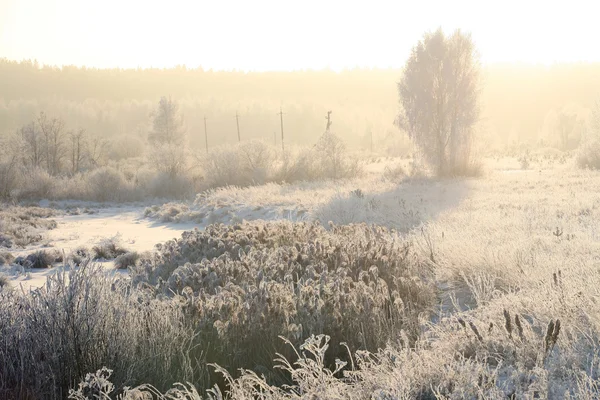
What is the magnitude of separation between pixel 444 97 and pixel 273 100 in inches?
4367

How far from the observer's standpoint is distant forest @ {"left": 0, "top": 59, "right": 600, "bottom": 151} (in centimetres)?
10369

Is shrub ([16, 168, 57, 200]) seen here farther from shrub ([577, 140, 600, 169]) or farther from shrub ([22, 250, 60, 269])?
shrub ([577, 140, 600, 169])

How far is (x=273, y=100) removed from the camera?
13875 centimetres

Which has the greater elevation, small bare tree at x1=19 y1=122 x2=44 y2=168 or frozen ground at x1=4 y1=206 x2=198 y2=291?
small bare tree at x1=19 y1=122 x2=44 y2=168

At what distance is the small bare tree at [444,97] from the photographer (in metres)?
30.3

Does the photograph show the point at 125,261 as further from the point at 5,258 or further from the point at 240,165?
the point at 240,165

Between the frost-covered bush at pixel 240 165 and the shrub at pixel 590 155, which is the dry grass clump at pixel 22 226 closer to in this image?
the frost-covered bush at pixel 240 165

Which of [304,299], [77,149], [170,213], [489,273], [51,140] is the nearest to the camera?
[304,299]

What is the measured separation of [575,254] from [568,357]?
4338 millimetres

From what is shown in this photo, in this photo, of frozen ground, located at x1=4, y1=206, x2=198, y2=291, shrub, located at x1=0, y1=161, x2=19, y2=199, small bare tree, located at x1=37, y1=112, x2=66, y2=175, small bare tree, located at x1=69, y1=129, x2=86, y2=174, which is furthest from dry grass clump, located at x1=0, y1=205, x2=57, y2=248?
small bare tree, located at x1=69, y1=129, x2=86, y2=174

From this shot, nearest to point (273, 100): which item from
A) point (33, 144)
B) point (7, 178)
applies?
point (33, 144)

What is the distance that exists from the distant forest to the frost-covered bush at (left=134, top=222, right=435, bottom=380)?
70860 mm

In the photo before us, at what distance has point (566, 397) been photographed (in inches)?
147

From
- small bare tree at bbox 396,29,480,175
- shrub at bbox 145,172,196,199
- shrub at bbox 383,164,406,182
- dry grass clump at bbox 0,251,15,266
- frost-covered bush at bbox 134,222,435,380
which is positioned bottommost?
shrub at bbox 145,172,196,199
